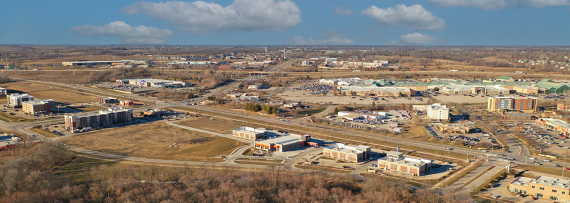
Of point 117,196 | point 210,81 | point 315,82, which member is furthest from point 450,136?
point 210,81

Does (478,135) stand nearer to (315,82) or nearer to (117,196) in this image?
(117,196)

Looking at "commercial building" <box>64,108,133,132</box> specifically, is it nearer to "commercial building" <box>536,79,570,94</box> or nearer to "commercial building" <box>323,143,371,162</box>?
"commercial building" <box>323,143,371,162</box>

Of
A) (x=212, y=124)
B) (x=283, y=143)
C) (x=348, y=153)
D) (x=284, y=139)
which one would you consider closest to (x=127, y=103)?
(x=212, y=124)

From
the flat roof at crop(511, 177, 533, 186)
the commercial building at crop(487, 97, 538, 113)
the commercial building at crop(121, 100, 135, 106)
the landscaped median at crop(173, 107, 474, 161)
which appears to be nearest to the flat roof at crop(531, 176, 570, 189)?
the flat roof at crop(511, 177, 533, 186)

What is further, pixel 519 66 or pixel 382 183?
pixel 519 66

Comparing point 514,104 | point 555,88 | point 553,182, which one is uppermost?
point 555,88

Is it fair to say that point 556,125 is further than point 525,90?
No

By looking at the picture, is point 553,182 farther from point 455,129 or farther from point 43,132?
point 43,132
